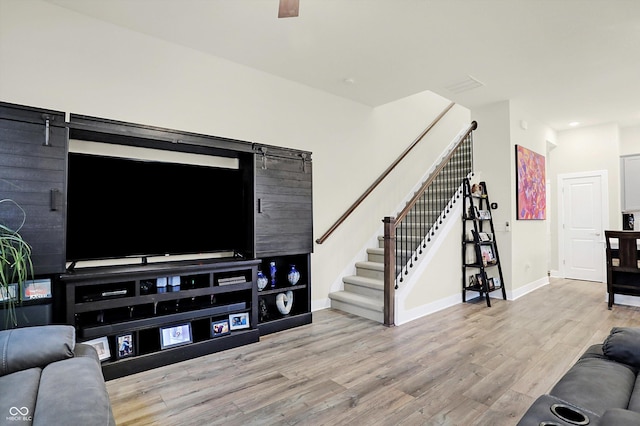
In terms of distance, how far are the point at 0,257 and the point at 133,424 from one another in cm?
127

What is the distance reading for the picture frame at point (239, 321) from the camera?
3.17 metres

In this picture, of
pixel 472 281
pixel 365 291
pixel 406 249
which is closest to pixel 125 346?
pixel 365 291

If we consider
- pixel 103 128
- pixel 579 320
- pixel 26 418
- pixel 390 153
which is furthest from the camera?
pixel 390 153

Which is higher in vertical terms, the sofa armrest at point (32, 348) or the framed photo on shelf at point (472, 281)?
the sofa armrest at point (32, 348)

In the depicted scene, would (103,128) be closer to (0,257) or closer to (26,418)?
(0,257)

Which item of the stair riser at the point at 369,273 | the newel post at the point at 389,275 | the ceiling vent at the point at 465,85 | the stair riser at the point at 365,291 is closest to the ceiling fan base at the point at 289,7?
the newel post at the point at 389,275

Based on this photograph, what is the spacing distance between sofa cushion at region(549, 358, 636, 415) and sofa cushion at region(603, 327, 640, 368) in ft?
0.12

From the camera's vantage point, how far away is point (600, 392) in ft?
4.38

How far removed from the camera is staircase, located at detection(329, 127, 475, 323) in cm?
405

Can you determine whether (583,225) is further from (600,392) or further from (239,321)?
(239,321)

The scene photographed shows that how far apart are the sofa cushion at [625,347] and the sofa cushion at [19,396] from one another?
2557 mm

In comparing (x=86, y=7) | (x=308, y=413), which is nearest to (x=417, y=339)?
(x=308, y=413)

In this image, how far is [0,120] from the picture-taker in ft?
7.28

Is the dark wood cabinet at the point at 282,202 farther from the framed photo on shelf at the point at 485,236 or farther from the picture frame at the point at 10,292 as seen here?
the framed photo on shelf at the point at 485,236
